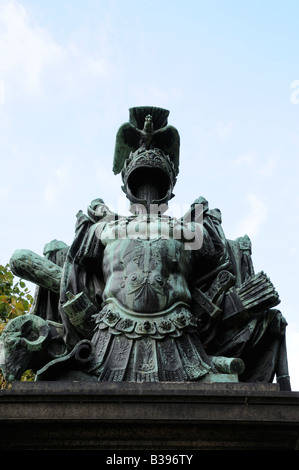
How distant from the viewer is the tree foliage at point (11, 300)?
14.5 metres

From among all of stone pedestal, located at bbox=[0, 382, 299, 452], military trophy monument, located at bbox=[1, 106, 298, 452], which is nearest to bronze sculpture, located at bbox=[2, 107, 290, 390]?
military trophy monument, located at bbox=[1, 106, 298, 452]

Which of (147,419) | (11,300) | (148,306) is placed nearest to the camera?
(147,419)

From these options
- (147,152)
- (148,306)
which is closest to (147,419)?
(148,306)

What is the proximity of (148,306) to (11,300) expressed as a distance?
9.26 metres

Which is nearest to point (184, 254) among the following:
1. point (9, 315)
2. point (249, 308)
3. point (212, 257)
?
point (212, 257)

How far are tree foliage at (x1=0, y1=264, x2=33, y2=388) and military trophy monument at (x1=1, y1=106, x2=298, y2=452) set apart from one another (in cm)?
629

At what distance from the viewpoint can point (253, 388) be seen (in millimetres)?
5879

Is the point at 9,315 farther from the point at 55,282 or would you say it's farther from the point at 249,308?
the point at 249,308

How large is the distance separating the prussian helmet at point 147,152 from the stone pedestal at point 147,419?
3652 millimetres

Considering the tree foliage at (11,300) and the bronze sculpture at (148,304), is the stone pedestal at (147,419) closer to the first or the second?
the bronze sculpture at (148,304)

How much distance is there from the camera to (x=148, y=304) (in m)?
6.82

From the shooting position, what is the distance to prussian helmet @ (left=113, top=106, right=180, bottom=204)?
28.3 ft

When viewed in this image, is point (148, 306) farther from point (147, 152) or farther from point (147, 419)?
point (147, 152)

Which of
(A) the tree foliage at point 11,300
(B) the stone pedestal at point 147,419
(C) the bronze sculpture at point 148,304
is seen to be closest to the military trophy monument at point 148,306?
(C) the bronze sculpture at point 148,304
